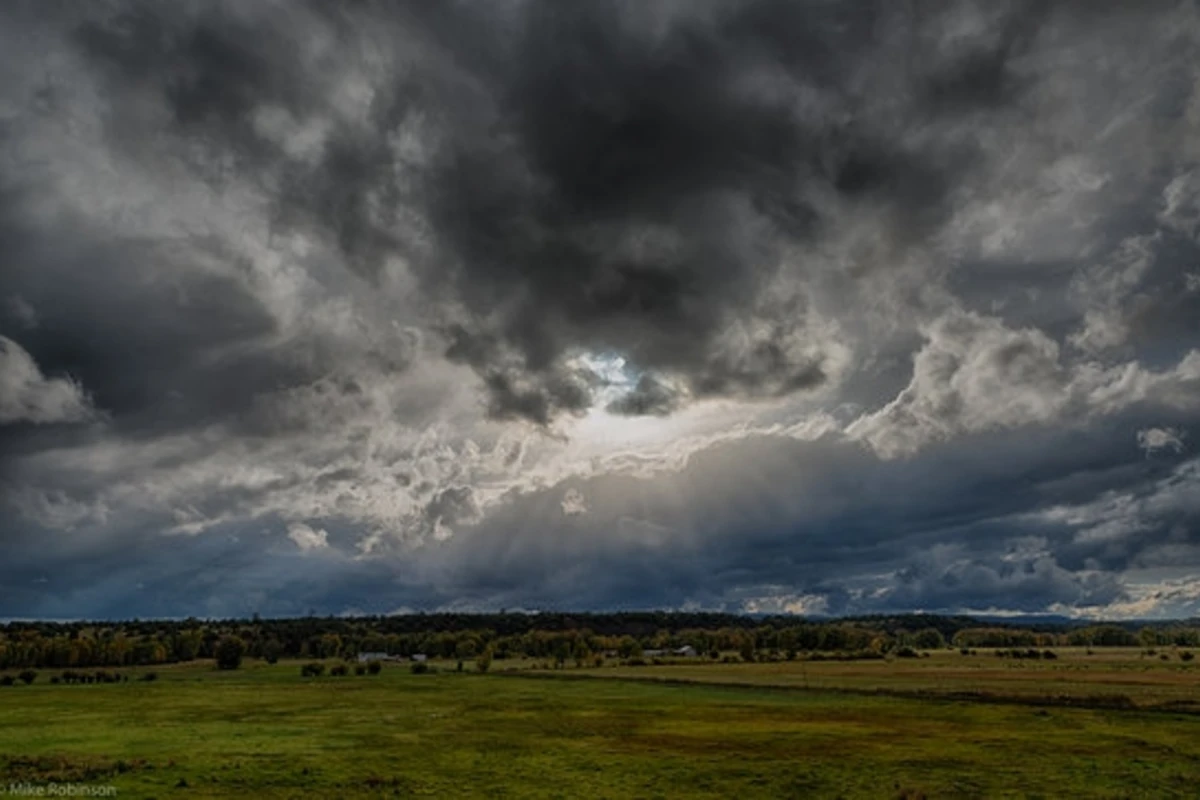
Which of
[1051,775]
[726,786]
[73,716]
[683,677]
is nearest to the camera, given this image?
[726,786]

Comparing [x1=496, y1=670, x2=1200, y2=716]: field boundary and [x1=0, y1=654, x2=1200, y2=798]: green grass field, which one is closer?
[x1=0, y1=654, x2=1200, y2=798]: green grass field

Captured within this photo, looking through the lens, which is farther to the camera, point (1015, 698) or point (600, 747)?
point (1015, 698)

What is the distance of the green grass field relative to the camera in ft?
184

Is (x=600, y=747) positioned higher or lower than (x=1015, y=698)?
higher

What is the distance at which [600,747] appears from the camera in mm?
74812

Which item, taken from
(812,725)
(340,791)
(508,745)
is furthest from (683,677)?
(340,791)

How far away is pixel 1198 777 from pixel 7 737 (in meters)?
98.3

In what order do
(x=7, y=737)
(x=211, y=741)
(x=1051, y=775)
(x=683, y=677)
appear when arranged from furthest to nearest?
(x=683, y=677), (x=7, y=737), (x=211, y=741), (x=1051, y=775)

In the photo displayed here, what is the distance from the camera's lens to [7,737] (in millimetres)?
81062

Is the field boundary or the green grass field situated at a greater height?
the green grass field

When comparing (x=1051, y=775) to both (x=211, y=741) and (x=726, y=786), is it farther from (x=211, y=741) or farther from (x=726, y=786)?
(x=211, y=741)

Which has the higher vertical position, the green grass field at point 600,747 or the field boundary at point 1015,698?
the green grass field at point 600,747

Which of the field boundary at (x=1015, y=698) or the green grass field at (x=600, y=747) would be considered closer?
the green grass field at (x=600, y=747)

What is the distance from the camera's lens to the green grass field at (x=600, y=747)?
56.1 metres
